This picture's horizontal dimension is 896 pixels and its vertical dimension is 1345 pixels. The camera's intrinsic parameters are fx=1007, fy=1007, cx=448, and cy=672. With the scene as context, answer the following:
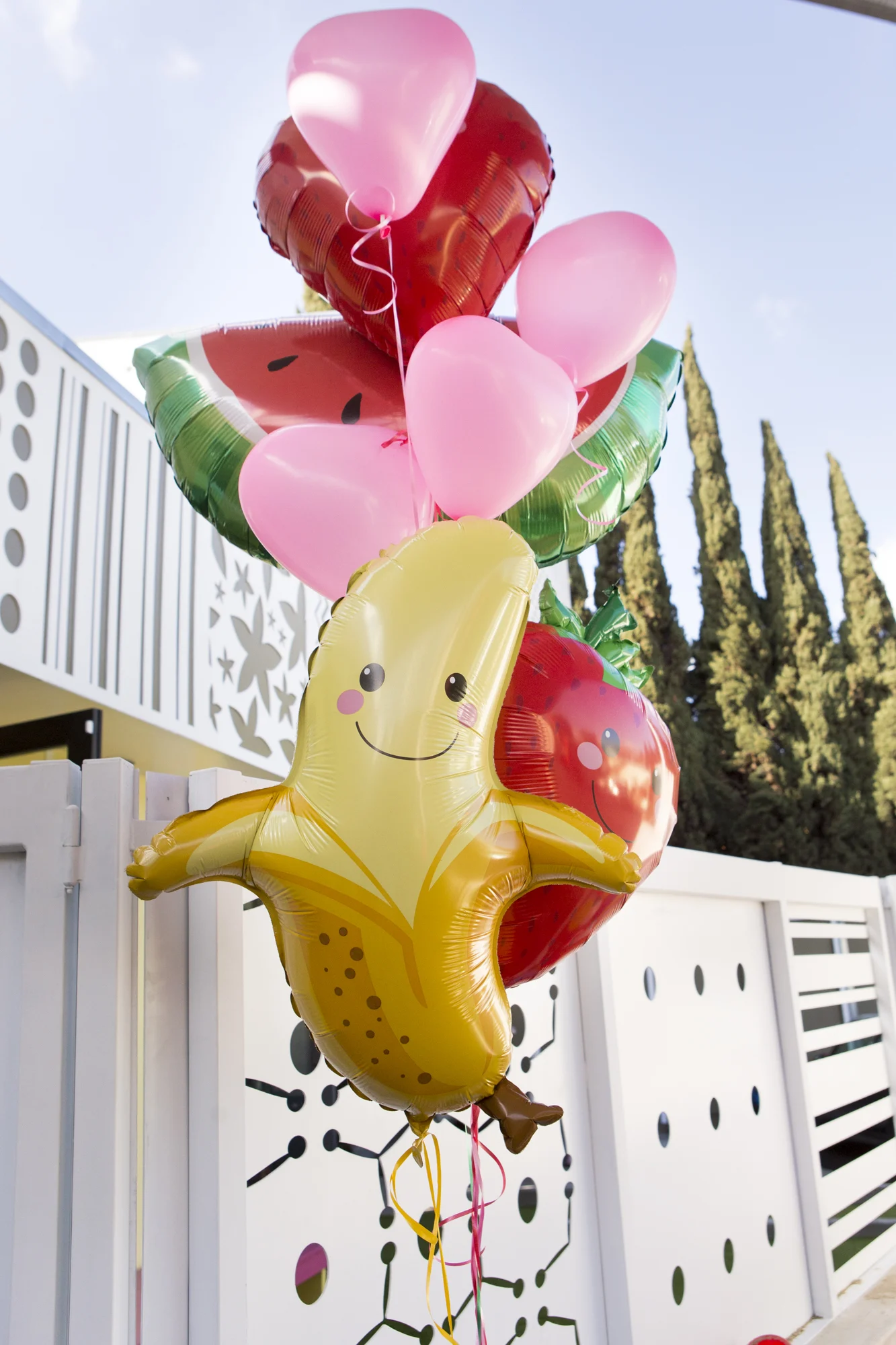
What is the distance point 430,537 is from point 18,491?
115 inches

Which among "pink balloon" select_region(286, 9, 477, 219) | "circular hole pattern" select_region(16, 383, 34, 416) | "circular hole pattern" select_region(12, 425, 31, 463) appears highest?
"circular hole pattern" select_region(16, 383, 34, 416)

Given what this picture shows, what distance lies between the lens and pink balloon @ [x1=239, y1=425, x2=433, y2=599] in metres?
1.08

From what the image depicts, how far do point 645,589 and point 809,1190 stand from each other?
8.64 meters

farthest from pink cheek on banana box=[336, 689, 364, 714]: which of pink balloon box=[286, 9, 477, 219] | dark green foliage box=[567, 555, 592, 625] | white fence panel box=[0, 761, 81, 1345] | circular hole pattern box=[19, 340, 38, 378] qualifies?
dark green foliage box=[567, 555, 592, 625]

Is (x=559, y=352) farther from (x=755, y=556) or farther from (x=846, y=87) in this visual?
(x=755, y=556)

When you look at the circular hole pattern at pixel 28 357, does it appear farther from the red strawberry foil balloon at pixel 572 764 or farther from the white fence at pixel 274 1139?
the red strawberry foil balloon at pixel 572 764

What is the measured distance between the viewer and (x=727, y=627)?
34.6ft

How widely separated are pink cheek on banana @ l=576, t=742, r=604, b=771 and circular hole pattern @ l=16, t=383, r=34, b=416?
3017 millimetres

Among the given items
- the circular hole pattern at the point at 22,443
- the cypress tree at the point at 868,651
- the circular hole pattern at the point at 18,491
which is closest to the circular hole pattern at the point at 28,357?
the circular hole pattern at the point at 22,443

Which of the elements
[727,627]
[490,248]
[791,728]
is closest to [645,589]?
[727,627]

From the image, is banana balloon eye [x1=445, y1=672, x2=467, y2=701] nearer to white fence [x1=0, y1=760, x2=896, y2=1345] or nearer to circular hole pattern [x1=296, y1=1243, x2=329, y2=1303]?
white fence [x1=0, y1=760, x2=896, y2=1345]

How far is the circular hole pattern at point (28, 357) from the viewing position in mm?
3441

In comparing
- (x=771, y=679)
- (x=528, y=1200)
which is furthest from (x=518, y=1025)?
(x=771, y=679)

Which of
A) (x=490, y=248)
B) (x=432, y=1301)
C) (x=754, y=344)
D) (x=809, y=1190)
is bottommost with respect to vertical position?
(x=809, y=1190)
